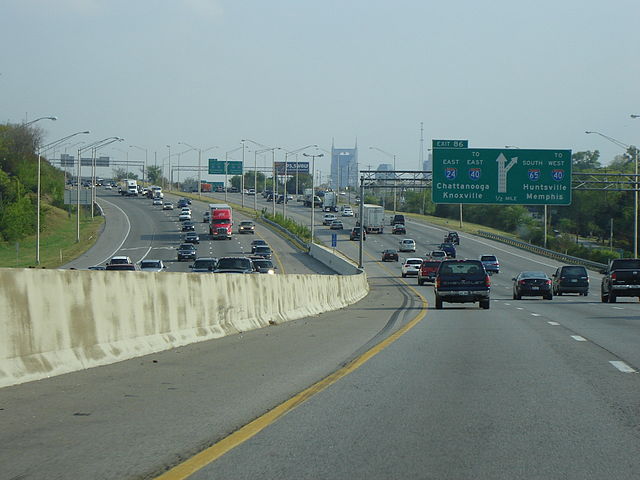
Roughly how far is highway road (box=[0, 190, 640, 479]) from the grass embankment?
50052 millimetres

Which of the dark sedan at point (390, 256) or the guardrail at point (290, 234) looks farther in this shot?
the guardrail at point (290, 234)

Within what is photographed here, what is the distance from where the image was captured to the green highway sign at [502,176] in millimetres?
57781

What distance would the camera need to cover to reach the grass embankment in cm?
7700

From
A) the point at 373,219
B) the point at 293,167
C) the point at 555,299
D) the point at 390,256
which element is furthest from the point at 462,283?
the point at 293,167

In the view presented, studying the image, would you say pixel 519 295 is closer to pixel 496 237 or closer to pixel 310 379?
pixel 310 379

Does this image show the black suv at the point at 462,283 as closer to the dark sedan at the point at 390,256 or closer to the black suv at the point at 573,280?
the black suv at the point at 573,280

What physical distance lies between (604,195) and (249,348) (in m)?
158

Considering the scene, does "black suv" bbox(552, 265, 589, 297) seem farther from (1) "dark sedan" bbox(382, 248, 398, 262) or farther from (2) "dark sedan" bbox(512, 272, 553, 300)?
(1) "dark sedan" bbox(382, 248, 398, 262)

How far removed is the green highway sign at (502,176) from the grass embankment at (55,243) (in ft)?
88.2

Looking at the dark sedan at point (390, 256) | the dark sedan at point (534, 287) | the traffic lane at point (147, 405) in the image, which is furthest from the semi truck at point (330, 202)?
the traffic lane at point (147, 405)

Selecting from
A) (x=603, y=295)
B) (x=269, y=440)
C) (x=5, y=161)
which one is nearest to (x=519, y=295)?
(x=603, y=295)

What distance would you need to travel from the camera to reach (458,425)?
8.89m

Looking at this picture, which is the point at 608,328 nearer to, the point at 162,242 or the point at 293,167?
the point at 162,242

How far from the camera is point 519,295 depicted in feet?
152
